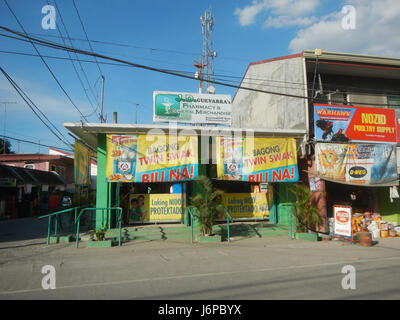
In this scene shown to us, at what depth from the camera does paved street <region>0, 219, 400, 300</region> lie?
17.5ft

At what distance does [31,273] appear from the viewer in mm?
6816

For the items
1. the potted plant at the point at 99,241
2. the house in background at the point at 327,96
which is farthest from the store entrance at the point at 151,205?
the house in background at the point at 327,96

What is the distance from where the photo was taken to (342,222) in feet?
36.2

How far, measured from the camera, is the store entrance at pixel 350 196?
570 inches

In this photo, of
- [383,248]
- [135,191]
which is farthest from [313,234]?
[135,191]

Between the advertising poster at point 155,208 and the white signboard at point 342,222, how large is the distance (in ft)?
19.9

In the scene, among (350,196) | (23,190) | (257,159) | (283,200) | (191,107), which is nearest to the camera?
(257,159)

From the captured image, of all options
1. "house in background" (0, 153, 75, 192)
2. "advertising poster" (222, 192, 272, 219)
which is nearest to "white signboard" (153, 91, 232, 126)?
"advertising poster" (222, 192, 272, 219)

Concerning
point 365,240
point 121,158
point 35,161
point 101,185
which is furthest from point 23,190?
point 365,240

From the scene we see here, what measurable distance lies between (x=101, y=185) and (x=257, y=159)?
6241 mm

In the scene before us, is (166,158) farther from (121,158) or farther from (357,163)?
(357,163)

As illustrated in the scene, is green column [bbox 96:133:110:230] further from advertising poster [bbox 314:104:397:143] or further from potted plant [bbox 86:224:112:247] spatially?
advertising poster [bbox 314:104:397:143]

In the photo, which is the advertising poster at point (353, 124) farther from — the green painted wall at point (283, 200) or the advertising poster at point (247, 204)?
the advertising poster at point (247, 204)
